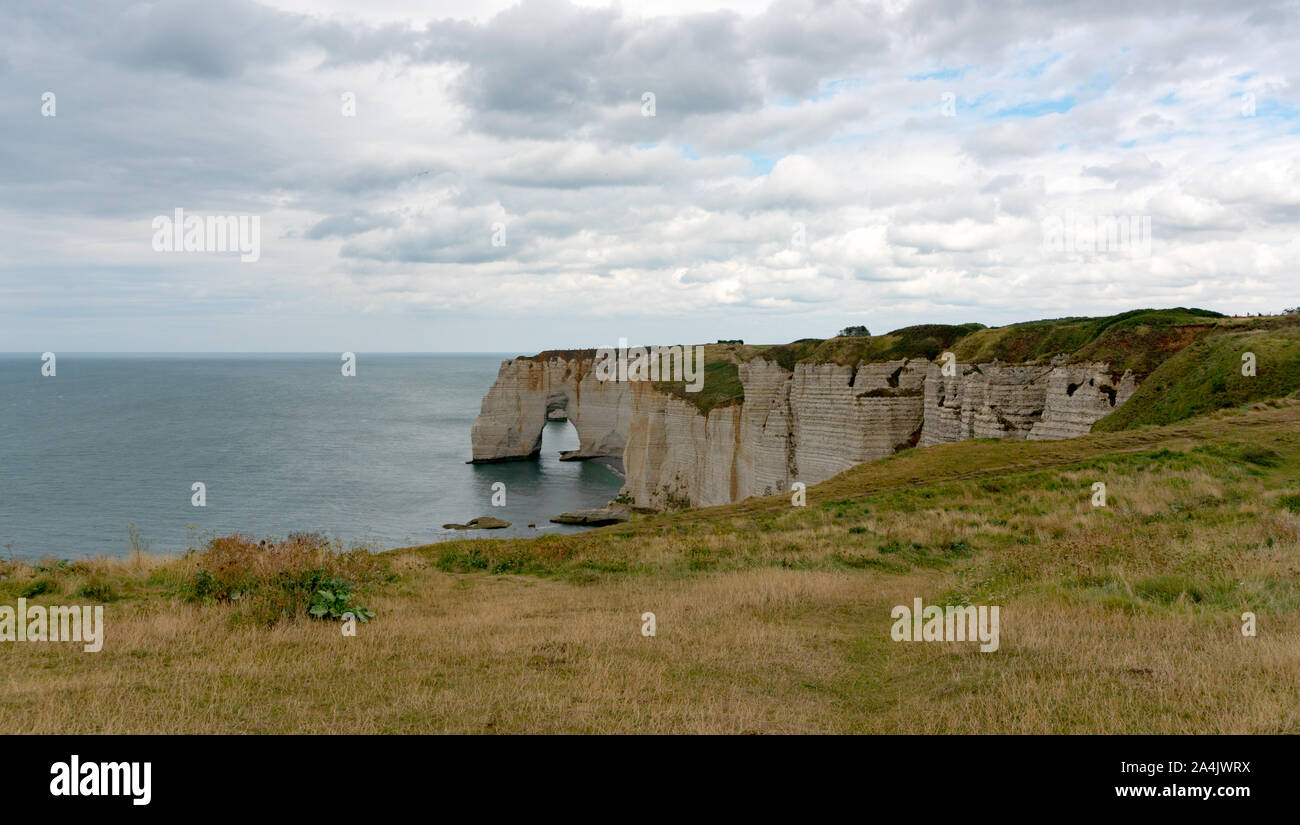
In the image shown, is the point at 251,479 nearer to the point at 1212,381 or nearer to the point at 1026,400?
the point at 1026,400

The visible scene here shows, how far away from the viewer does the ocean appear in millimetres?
56344

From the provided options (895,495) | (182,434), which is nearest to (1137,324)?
(895,495)

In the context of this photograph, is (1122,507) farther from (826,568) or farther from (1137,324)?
(1137,324)

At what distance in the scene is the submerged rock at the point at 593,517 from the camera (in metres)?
64.8

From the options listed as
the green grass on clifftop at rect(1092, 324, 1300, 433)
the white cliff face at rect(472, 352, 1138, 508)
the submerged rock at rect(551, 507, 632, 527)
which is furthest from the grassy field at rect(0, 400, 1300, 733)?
the submerged rock at rect(551, 507, 632, 527)

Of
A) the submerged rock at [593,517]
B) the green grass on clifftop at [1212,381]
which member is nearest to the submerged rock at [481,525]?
the submerged rock at [593,517]

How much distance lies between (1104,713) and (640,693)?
415 cm

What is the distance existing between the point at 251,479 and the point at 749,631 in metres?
76.8

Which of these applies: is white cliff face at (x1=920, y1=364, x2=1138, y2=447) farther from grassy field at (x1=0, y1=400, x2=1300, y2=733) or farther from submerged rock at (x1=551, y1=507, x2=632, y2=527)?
submerged rock at (x1=551, y1=507, x2=632, y2=527)

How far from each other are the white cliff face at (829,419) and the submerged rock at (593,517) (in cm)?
378

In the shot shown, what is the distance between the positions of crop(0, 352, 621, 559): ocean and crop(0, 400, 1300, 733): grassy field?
1126 cm

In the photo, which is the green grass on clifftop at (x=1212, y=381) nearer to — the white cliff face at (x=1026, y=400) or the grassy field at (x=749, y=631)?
the white cliff face at (x=1026, y=400)

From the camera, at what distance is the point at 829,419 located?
140 feet
